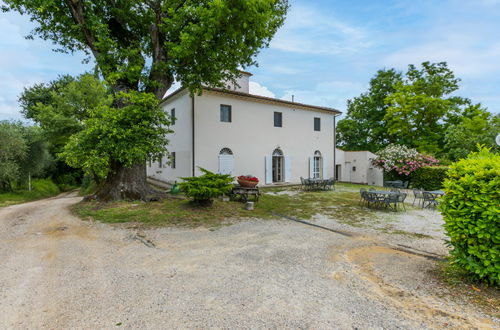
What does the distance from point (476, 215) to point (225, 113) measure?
43.4ft

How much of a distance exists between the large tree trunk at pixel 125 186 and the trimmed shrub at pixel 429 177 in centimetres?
1700

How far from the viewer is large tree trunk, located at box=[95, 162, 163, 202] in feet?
31.2

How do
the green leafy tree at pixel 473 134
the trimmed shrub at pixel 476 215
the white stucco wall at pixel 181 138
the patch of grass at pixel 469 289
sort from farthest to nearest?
1. the green leafy tree at pixel 473 134
2. the white stucco wall at pixel 181 138
3. the trimmed shrub at pixel 476 215
4. the patch of grass at pixel 469 289

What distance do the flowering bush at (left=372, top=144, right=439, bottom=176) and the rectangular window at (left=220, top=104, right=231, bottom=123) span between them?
12.5 meters

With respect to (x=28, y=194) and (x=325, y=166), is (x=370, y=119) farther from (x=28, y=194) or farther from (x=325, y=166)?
(x=28, y=194)

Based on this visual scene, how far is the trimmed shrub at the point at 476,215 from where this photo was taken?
2961 mm

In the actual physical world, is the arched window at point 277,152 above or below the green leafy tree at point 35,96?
below

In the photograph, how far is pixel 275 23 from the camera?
1002 centimetres

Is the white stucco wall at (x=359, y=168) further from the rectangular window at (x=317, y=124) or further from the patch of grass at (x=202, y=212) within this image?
the patch of grass at (x=202, y=212)

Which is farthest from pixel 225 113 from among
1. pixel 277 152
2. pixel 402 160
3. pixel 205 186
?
pixel 402 160

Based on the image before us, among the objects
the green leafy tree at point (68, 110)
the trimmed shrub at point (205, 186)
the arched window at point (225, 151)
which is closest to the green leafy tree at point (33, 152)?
the green leafy tree at point (68, 110)

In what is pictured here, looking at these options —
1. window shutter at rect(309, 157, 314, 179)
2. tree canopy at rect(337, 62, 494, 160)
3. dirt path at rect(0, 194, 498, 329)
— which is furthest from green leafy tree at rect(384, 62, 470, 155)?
dirt path at rect(0, 194, 498, 329)

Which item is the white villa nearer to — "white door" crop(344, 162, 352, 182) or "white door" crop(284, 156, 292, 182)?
"white door" crop(284, 156, 292, 182)

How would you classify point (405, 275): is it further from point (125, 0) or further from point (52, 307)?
point (125, 0)
